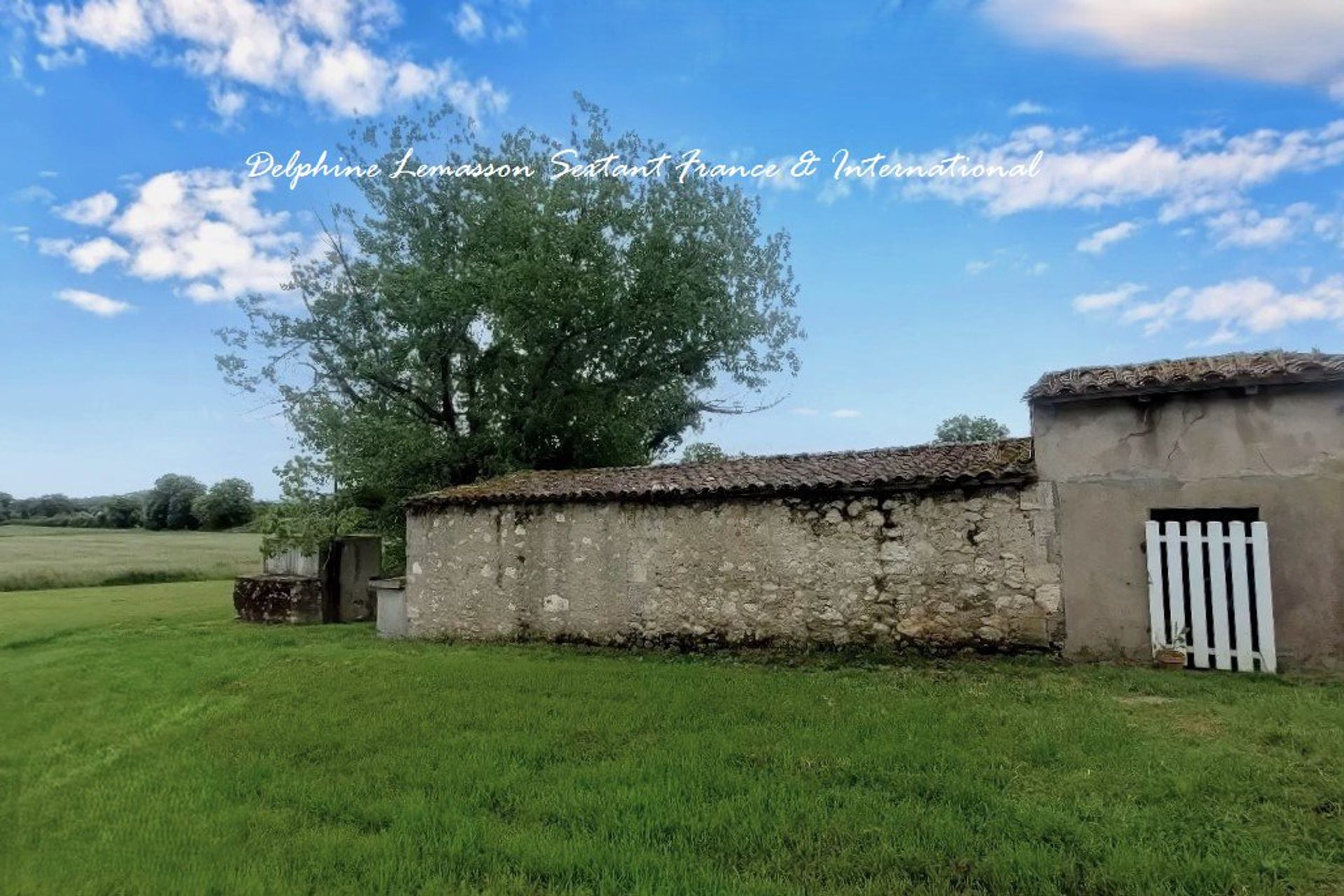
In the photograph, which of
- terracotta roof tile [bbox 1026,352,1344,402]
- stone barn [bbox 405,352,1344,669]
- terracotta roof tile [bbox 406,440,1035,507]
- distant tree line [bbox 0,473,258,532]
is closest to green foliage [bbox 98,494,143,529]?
distant tree line [bbox 0,473,258,532]

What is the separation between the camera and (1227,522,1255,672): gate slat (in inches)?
321

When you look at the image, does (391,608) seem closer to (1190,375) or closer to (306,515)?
(306,515)

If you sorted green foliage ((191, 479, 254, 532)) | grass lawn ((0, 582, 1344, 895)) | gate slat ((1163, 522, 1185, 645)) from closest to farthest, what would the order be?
grass lawn ((0, 582, 1344, 895))
gate slat ((1163, 522, 1185, 645))
green foliage ((191, 479, 254, 532))

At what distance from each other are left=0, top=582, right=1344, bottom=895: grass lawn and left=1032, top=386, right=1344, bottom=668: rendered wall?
2.54ft

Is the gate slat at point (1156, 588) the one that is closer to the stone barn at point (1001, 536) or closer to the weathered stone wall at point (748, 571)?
the stone barn at point (1001, 536)

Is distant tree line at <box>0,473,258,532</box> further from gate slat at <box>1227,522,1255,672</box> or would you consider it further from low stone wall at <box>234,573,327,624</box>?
gate slat at <box>1227,522,1255,672</box>

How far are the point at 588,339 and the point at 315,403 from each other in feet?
23.1

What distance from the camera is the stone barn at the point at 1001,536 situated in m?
8.23

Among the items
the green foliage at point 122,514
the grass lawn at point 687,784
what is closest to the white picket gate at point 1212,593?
the grass lawn at point 687,784

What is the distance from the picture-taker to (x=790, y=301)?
21.7 m

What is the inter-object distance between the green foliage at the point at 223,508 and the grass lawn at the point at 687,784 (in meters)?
45.4

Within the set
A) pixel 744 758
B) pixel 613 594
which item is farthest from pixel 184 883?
pixel 613 594

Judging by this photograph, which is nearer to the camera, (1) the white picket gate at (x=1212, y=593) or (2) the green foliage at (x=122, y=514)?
(1) the white picket gate at (x=1212, y=593)

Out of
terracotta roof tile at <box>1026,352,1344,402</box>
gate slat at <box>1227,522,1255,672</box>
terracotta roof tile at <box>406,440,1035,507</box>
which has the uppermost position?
terracotta roof tile at <box>1026,352,1344,402</box>
